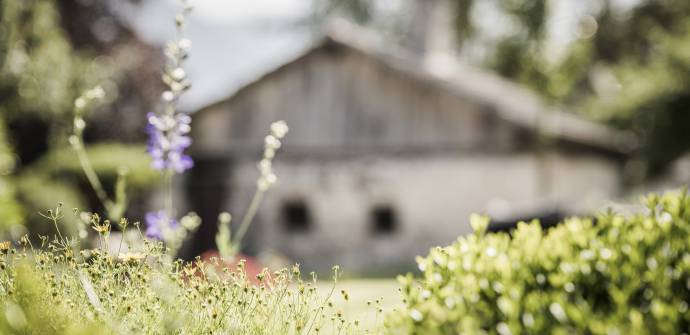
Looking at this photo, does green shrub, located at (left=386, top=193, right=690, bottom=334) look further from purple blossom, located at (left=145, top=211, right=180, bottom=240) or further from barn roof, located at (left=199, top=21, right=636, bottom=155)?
barn roof, located at (left=199, top=21, right=636, bottom=155)

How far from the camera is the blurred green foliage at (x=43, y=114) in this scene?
12102 mm

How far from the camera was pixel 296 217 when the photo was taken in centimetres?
2042

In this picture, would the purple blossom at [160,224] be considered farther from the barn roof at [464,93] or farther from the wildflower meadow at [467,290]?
the barn roof at [464,93]

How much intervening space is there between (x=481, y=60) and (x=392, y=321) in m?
37.3

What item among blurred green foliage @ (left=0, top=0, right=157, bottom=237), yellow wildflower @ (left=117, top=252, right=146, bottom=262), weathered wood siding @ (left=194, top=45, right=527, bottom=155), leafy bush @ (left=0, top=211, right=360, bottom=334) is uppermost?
weathered wood siding @ (left=194, top=45, right=527, bottom=155)

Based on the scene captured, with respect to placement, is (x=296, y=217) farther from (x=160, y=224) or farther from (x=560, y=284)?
(x=560, y=284)

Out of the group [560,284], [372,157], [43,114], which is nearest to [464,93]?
[372,157]

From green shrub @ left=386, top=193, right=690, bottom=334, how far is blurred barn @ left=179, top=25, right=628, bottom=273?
48.4 ft

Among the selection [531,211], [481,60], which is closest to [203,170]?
[531,211]

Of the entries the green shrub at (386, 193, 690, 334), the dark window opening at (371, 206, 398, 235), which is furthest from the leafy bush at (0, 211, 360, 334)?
the dark window opening at (371, 206, 398, 235)

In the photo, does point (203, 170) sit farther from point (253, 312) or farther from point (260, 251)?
point (253, 312)

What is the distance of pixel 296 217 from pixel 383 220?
227 centimetres

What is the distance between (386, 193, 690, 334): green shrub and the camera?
2914 millimetres

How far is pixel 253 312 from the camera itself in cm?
358
